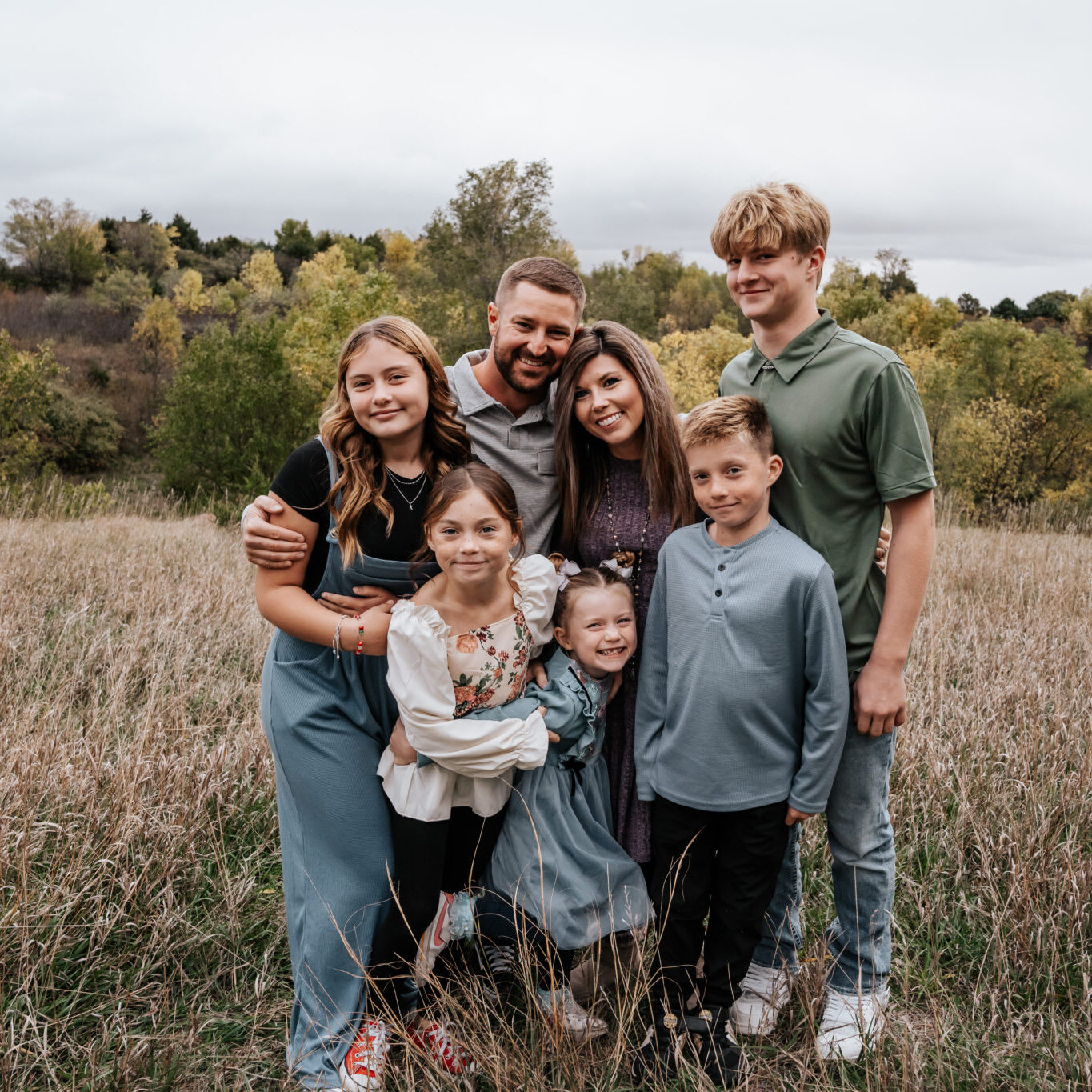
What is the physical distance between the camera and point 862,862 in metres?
2.38

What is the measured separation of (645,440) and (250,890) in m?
2.10

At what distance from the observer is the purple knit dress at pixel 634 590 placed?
2.41 meters

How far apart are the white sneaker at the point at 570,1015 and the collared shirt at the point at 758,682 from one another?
2.10 ft

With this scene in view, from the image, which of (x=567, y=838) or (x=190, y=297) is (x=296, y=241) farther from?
(x=567, y=838)

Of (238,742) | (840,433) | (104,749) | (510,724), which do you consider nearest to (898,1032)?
(510,724)

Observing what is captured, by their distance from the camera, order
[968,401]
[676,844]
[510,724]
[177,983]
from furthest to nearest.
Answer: [968,401] < [177,983] < [676,844] < [510,724]

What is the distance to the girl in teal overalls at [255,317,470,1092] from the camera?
224 cm

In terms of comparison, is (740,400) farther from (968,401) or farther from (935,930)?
(968,401)

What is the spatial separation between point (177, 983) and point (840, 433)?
262cm

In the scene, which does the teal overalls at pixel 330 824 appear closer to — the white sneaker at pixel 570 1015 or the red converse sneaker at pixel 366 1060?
the red converse sneaker at pixel 366 1060

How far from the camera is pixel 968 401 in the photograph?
18.7 m

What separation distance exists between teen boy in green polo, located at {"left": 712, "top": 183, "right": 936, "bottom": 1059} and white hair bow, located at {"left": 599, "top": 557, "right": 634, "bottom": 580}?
46 centimetres

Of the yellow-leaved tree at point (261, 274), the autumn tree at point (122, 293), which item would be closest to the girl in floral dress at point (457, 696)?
the autumn tree at point (122, 293)

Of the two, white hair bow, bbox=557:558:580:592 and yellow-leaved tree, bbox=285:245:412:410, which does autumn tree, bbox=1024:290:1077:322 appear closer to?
yellow-leaved tree, bbox=285:245:412:410
